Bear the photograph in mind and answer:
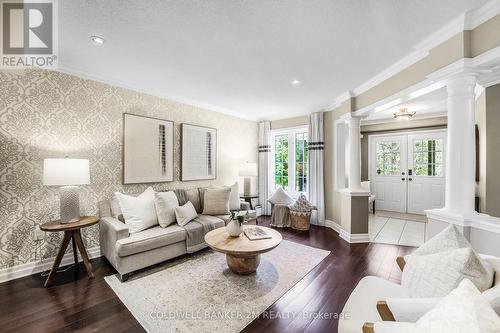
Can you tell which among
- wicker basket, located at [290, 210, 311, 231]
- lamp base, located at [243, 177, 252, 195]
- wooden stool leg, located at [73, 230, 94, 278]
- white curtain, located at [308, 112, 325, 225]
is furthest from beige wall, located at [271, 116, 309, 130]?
wooden stool leg, located at [73, 230, 94, 278]

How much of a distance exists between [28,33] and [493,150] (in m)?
5.34

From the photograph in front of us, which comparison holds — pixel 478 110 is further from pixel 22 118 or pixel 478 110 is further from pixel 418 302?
pixel 22 118

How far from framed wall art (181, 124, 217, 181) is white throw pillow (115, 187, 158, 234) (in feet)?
3.50

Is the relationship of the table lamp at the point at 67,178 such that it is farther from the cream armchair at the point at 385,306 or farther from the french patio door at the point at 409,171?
the french patio door at the point at 409,171

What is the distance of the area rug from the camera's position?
182 cm

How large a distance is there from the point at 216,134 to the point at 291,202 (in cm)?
220

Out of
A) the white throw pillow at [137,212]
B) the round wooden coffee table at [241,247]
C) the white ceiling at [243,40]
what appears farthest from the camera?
the white throw pillow at [137,212]

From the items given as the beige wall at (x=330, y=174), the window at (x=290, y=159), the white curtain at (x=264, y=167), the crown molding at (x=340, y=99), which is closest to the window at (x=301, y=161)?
the window at (x=290, y=159)

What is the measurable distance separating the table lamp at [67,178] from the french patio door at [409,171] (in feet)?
22.4

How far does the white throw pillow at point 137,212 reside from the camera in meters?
2.78

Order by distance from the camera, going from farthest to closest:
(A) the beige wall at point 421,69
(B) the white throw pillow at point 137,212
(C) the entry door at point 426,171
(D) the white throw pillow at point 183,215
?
1. (C) the entry door at point 426,171
2. (D) the white throw pillow at point 183,215
3. (B) the white throw pillow at point 137,212
4. (A) the beige wall at point 421,69

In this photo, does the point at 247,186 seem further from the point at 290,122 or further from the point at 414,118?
the point at 414,118

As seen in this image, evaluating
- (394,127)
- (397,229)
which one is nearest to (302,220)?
Answer: (397,229)

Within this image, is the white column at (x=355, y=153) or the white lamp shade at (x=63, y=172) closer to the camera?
the white lamp shade at (x=63, y=172)
